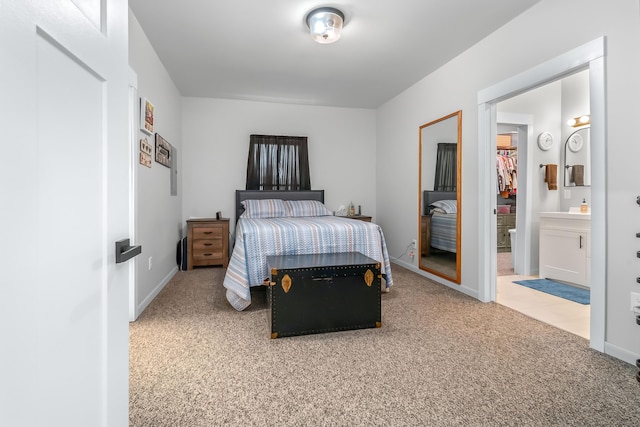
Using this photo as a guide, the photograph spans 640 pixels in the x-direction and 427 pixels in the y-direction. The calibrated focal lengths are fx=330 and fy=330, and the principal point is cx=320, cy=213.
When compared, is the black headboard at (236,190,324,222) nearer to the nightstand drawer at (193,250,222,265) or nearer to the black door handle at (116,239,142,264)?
the nightstand drawer at (193,250,222,265)

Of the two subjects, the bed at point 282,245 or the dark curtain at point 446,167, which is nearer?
the bed at point 282,245

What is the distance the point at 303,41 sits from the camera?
3312mm

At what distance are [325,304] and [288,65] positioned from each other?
2868mm

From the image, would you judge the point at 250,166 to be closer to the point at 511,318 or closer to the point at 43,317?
the point at 511,318

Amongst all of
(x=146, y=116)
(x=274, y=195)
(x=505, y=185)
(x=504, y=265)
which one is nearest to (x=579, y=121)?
(x=504, y=265)

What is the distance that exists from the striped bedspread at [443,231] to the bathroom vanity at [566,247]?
136cm

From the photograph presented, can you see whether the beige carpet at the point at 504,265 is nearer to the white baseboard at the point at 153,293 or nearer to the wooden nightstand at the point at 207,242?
the wooden nightstand at the point at 207,242

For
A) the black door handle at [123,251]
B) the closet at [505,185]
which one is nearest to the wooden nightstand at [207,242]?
the black door handle at [123,251]

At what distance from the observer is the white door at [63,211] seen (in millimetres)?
550

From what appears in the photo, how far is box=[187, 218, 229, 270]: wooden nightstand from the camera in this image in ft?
15.4

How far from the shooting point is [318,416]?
60.6 inches

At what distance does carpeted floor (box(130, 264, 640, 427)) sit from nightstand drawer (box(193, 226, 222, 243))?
1.93 m

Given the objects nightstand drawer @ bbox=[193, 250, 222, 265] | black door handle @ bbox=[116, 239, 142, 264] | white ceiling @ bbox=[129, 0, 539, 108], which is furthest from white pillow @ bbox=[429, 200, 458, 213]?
black door handle @ bbox=[116, 239, 142, 264]

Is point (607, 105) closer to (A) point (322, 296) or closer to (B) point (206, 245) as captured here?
(A) point (322, 296)
